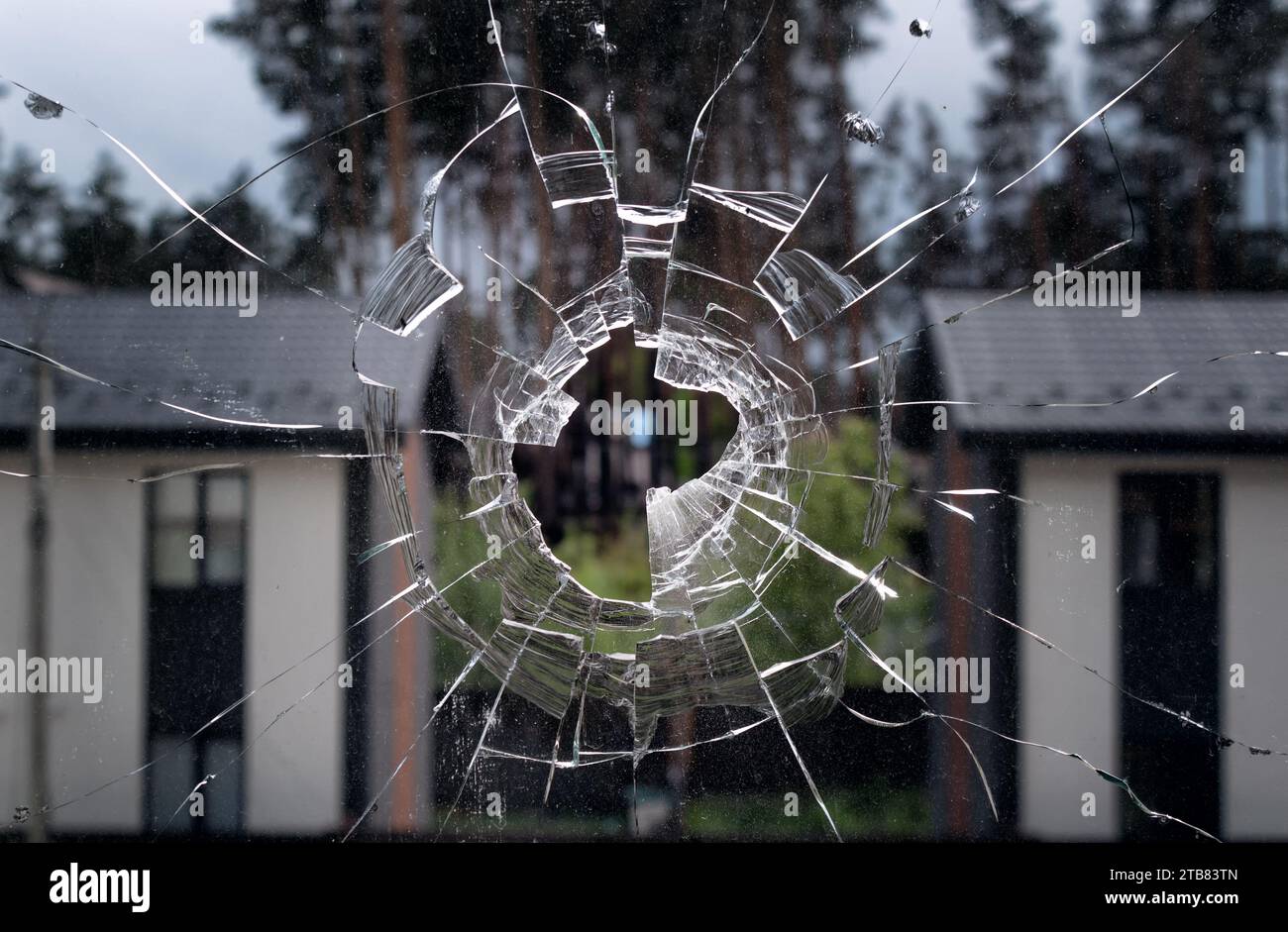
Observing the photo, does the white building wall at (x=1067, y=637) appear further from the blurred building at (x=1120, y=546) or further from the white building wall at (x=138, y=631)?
the white building wall at (x=138, y=631)

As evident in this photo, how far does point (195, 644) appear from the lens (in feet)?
3.35

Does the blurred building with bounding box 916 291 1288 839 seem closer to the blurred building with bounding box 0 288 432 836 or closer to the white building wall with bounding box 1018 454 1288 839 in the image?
the white building wall with bounding box 1018 454 1288 839

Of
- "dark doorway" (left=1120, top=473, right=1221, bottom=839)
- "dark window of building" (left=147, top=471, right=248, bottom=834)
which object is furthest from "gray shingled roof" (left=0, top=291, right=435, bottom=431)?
"dark doorway" (left=1120, top=473, right=1221, bottom=839)

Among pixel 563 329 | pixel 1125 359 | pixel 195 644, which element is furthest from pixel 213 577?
pixel 1125 359

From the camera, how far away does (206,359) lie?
1.02m

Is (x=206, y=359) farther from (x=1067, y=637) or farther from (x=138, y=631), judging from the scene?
(x=1067, y=637)

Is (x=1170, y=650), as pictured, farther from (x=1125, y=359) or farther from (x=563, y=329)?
(x=563, y=329)

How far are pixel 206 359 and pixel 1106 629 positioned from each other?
1.34 meters

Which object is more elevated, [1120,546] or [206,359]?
[206,359]

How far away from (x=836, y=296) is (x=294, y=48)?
2.80ft

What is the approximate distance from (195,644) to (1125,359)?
139 cm

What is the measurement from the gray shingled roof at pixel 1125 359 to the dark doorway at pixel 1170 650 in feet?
0.38

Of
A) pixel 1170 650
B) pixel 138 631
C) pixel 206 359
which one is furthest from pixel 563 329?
pixel 1170 650

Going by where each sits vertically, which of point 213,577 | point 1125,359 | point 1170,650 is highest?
point 1125,359
